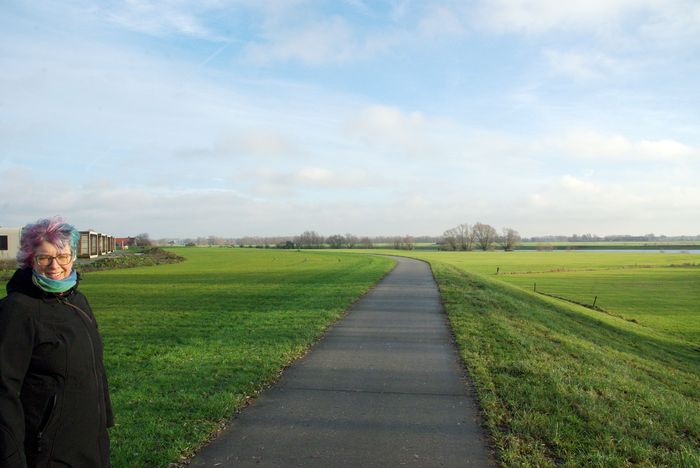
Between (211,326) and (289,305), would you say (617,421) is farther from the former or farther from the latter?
(289,305)

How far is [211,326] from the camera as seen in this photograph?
1248 centimetres

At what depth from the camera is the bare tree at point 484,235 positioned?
15962 cm

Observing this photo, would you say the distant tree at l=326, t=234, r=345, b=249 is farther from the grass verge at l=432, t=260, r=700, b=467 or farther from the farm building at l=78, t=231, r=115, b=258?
the grass verge at l=432, t=260, r=700, b=467

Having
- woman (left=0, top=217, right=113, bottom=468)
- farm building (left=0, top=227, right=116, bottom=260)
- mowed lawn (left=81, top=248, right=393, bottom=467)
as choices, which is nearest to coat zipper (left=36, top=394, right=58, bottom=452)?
woman (left=0, top=217, right=113, bottom=468)

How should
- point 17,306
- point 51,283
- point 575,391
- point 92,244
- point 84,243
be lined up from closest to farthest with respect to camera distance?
point 17,306, point 51,283, point 575,391, point 84,243, point 92,244

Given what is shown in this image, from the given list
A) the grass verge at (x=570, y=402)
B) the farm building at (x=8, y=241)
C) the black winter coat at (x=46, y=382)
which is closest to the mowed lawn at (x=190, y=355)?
the black winter coat at (x=46, y=382)

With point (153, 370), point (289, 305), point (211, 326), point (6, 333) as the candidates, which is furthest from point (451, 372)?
point (289, 305)

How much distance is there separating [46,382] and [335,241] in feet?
517

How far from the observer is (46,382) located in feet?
8.73

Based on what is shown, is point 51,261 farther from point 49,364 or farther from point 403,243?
point 403,243

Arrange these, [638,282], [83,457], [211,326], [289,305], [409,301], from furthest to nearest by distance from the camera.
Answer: [638,282]
[409,301]
[289,305]
[211,326]
[83,457]

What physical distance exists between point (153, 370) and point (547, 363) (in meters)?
7.08

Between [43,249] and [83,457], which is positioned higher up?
[43,249]

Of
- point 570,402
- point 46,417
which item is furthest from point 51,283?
point 570,402
